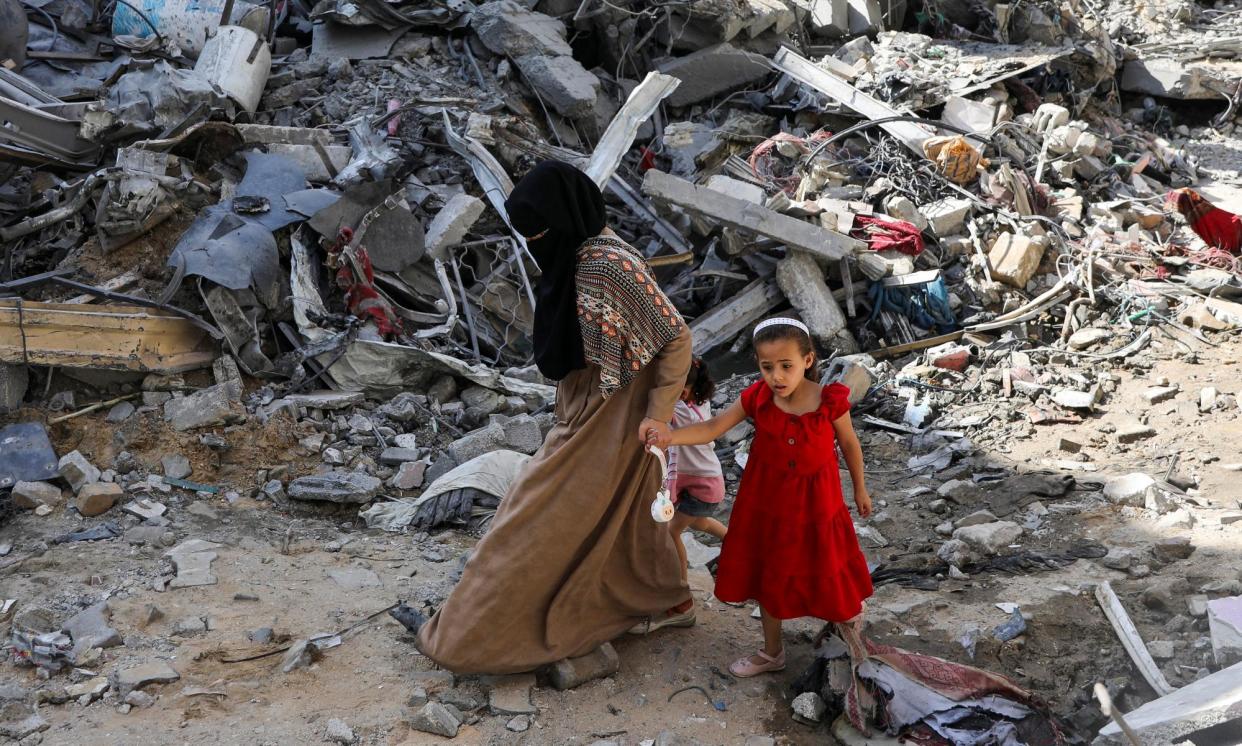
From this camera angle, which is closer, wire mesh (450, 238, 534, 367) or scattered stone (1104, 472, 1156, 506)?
scattered stone (1104, 472, 1156, 506)

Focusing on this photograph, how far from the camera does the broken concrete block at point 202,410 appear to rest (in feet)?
18.5

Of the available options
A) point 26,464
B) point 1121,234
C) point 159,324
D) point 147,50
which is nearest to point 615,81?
point 147,50

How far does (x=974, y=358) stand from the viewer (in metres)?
7.35

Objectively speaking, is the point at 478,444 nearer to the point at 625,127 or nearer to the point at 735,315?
the point at 735,315

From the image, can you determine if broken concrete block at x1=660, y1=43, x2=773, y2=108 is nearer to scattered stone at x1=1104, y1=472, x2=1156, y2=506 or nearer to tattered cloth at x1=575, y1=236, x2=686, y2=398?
scattered stone at x1=1104, y1=472, x2=1156, y2=506

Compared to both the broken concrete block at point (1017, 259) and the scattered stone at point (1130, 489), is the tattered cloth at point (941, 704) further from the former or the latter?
the broken concrete block at point (1017, 259)

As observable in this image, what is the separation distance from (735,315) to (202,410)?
3850 mm

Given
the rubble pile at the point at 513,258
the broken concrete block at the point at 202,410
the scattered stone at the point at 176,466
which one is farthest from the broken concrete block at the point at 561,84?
the scattered stone at the point at 176,466

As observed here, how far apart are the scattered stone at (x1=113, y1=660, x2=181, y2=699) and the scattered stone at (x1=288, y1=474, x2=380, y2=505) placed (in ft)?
5.74

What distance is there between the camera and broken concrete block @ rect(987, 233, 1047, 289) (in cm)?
786

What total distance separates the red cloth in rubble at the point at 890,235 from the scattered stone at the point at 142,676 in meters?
5.95

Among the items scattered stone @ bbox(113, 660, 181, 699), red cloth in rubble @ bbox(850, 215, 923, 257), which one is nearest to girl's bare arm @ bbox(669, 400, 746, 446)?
scattered stone @ bbox(113, 660, 181, 699)

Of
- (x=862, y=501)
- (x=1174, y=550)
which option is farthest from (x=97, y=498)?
(x=1174, y=550)

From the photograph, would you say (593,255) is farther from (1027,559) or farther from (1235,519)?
(1235,519)
